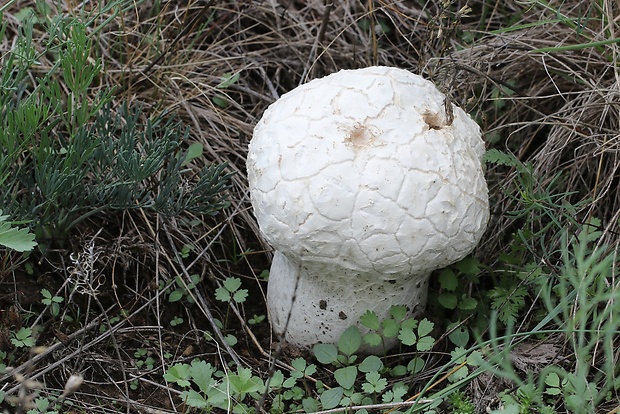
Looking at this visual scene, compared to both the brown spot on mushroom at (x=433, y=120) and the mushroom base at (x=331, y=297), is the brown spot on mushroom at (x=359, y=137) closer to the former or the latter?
the brown spot on mushroom at (x=433, y=120)

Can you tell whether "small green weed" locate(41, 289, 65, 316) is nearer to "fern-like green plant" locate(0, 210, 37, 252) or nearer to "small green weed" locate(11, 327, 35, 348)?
"small green weed" locate(11, 327, 35, 348)

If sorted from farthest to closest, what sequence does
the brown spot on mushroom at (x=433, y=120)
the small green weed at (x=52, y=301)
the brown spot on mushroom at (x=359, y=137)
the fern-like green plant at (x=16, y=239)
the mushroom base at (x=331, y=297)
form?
the small green weed at (x=52, y=301) → the mushroom base at (x=331, y=297) → the brown spot on mushroom at (x=433, y=120) → the brown spot on mushroom at (x=359, y=137) → the fern-like green plant at (x=16, y=239)

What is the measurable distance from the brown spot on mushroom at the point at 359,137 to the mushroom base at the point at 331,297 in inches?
13.8

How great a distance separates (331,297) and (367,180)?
1.59 ft

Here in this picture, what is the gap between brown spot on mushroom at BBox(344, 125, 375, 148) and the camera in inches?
76.5

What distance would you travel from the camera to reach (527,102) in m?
2.71

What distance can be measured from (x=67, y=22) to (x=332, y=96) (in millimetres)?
979

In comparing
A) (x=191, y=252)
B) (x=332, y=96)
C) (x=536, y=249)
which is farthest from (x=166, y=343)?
(x=536, y=249)

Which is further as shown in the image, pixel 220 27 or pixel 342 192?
pixel 220 27

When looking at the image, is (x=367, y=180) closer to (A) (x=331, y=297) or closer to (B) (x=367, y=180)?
(B) (x=367, y=180)

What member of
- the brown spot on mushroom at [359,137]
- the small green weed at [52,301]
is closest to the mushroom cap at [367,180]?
the brown spot on mushroom at [359,137]

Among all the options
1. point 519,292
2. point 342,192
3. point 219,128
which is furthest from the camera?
point 219,128

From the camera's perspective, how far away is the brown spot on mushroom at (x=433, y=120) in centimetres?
205

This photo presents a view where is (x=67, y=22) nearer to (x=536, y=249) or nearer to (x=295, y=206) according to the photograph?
(x=295, y=206)
